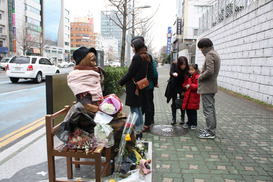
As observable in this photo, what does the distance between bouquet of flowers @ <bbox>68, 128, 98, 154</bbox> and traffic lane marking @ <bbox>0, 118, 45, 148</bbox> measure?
2481mm

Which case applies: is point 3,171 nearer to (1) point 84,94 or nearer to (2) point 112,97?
(1) point 84,94

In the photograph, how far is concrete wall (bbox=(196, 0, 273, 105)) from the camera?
7570mm

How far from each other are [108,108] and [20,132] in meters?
3.19

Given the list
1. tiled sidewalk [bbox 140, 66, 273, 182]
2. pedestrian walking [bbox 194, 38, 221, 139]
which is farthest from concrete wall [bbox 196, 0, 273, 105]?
pedestrian walking [bbox 194, 38, 221, 139]

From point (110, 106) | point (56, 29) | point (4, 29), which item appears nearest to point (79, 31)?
point (56, 29)

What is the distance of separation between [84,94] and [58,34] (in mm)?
89403

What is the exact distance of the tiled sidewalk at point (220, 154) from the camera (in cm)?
284

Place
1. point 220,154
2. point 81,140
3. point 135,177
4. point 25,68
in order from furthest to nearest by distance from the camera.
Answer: point 25,68
point 220,154
point 135,177
point 81,140

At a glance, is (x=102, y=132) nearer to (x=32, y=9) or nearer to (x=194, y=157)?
(x=194, y=157)

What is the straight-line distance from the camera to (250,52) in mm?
8922

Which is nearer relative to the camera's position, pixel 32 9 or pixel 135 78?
pixel 135 78

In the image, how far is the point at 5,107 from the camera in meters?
7.14

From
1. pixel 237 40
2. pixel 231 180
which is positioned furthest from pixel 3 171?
pixel 237 40

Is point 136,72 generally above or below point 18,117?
above
